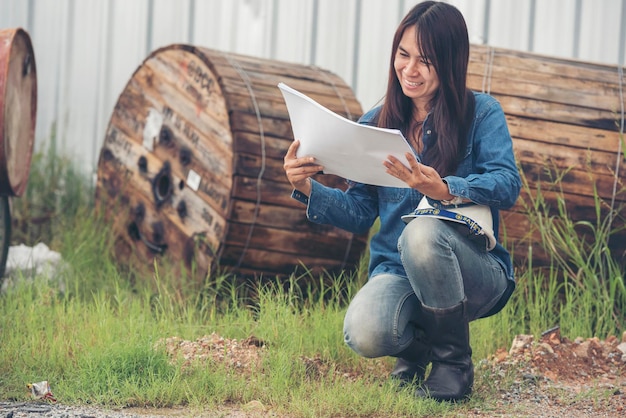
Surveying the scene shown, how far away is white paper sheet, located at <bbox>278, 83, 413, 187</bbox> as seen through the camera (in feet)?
9.12

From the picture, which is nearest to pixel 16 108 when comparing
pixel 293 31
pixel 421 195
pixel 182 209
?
pixel 182 209

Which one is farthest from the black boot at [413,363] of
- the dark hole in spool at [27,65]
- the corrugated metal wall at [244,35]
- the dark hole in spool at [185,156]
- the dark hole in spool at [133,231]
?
the corrugated metal wall at [244,35]

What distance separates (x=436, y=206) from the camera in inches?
121

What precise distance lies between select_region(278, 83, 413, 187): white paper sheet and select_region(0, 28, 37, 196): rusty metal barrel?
201cm

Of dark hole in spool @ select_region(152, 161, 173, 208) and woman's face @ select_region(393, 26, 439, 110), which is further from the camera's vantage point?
dark hole in spool @ select_region(152, 161, 173, 208)

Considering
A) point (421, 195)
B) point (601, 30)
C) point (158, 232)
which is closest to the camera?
point (421, 195)

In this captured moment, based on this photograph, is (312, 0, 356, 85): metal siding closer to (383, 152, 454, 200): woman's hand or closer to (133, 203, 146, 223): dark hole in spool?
(133, 203, 146, 223): dark hole in spool

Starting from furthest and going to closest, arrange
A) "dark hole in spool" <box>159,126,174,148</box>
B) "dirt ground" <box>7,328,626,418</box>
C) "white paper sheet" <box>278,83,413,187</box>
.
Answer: "dark hole in spool" <box>159,126,174,148</box> → "dirt ground" <box>7,328,626,418</box> → "white paper sheet" <box>278,83,413,187</box>

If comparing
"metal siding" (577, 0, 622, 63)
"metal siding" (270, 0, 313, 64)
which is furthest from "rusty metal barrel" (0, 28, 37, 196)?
"metal siding" (577, 0, 622, 63)

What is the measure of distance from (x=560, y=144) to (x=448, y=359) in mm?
1755

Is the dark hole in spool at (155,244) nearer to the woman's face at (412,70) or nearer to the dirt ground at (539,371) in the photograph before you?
the dirt ground at (539,371)

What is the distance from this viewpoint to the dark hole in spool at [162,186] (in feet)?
16.4

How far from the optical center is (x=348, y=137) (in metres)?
2.84

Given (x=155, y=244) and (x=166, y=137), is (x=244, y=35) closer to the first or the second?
(x=166, y=137)
